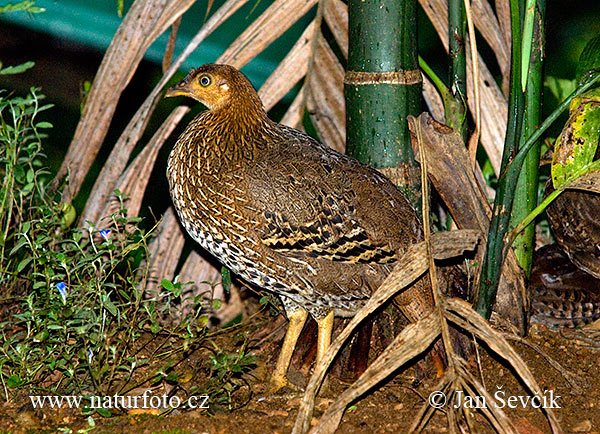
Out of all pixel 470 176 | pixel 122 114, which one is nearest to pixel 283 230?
pixel 470 176

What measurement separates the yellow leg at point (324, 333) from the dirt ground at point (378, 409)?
0.51 feet

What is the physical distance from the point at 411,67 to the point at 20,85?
12.3 feet

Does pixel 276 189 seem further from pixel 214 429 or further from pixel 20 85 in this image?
pixel 20 85

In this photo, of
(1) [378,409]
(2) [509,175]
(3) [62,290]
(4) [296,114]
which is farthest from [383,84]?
(3) [62,290]

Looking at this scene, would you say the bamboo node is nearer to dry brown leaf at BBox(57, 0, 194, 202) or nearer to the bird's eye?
the bird's eye

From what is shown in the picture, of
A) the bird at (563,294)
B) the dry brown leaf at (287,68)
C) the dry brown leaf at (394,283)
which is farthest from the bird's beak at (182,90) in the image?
the bird at (563,294)

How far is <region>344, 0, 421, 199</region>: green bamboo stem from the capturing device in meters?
3.12

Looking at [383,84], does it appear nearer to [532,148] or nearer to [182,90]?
[532,148]

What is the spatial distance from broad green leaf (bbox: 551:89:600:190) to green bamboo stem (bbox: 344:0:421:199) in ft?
1.98

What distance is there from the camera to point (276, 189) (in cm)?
296

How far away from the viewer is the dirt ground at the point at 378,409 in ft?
8.84

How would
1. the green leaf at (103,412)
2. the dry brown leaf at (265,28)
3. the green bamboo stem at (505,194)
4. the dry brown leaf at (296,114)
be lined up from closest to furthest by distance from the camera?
the green leaf at (103,412) → the green bamboo stem at (505,194) → the dry brown leaf at (265,28) → the dry brown leaf at (296,114)

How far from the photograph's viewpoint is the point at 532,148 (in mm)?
3152

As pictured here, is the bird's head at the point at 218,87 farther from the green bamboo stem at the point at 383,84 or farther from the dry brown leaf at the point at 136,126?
the green bamboo stem at the point at 383,84
